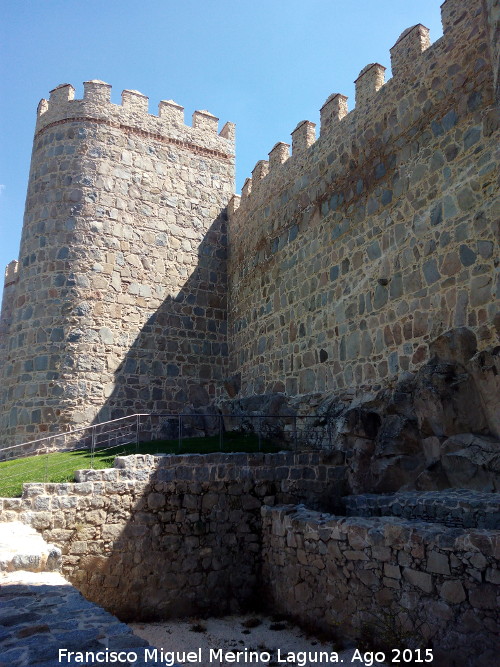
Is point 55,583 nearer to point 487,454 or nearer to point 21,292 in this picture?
point 487,454

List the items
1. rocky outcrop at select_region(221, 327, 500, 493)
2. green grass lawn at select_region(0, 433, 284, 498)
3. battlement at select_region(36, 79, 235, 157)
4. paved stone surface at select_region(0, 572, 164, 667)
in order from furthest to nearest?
battlement at select_region(36, 79, 235, 157) → green grass lawn at select_region(0, 433, 284, 498) → rocky outcrop at select_region(221, 327, 500, 493) → paved stone surface at select_region(0, 572, 164, 667)

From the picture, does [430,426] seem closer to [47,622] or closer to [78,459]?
[47,622]

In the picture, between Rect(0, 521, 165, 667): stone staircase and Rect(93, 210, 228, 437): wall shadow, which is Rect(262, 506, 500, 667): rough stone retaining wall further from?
Rect(93, 210, 228, 437): wall shadow

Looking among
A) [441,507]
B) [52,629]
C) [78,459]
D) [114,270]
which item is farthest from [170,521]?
[114,270]

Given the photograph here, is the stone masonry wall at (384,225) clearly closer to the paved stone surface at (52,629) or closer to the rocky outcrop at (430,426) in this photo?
the rocky outcrop at (430,426)

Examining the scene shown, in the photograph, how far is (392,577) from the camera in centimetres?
611

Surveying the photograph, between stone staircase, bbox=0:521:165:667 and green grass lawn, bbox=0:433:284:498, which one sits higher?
green grass lawn, bbox=0:433:284:498

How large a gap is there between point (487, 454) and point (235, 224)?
10.2 metres

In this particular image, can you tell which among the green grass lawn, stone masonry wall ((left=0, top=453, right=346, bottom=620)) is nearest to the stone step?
stone masonry wall ((left=0, top=453, right=346, bottom=620))

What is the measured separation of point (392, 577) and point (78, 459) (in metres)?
6.14

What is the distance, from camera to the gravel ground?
634 centimetres

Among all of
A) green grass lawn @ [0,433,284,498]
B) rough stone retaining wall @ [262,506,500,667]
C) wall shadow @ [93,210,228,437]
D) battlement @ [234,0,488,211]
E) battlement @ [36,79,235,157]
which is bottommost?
rough stone retaining wall @ [262,506,500,667]

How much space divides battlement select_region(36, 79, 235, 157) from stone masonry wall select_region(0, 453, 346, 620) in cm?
941

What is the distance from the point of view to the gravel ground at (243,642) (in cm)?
634
